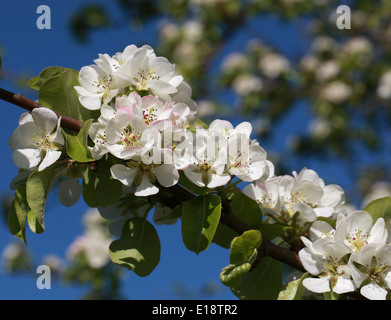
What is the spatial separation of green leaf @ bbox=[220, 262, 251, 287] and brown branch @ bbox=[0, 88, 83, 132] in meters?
0.35

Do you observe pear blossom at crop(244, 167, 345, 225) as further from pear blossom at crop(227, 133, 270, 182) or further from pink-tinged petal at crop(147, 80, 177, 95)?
pink-tinged petal at crop(147, 80, 177, 95)

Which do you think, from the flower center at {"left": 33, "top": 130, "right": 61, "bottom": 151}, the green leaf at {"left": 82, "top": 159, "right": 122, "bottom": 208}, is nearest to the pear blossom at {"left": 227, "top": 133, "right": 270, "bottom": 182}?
the green leaf at {"left": 82, "top": 159, "right": 122, "bottom": 208}

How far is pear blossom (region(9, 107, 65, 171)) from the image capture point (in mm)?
765

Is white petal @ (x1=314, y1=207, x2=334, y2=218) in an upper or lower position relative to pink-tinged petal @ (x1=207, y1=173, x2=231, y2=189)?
lower

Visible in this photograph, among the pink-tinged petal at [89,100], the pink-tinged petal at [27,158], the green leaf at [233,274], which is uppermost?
the pink-tinged petal at [89,100]

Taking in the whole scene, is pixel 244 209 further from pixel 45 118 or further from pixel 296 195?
pixel 45 118

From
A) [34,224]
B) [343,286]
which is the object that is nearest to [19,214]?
[34,224]

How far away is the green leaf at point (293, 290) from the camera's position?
2.66ft

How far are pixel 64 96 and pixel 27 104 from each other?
0.07 m

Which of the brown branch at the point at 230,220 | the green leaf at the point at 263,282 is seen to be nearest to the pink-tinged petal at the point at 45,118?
the brown branch at the point at 230,220

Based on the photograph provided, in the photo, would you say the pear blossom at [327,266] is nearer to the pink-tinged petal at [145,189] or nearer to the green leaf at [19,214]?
the pink-tinged petal at [145,189]

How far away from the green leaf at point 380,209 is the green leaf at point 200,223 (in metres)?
0.33

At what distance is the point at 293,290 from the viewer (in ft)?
2.72
